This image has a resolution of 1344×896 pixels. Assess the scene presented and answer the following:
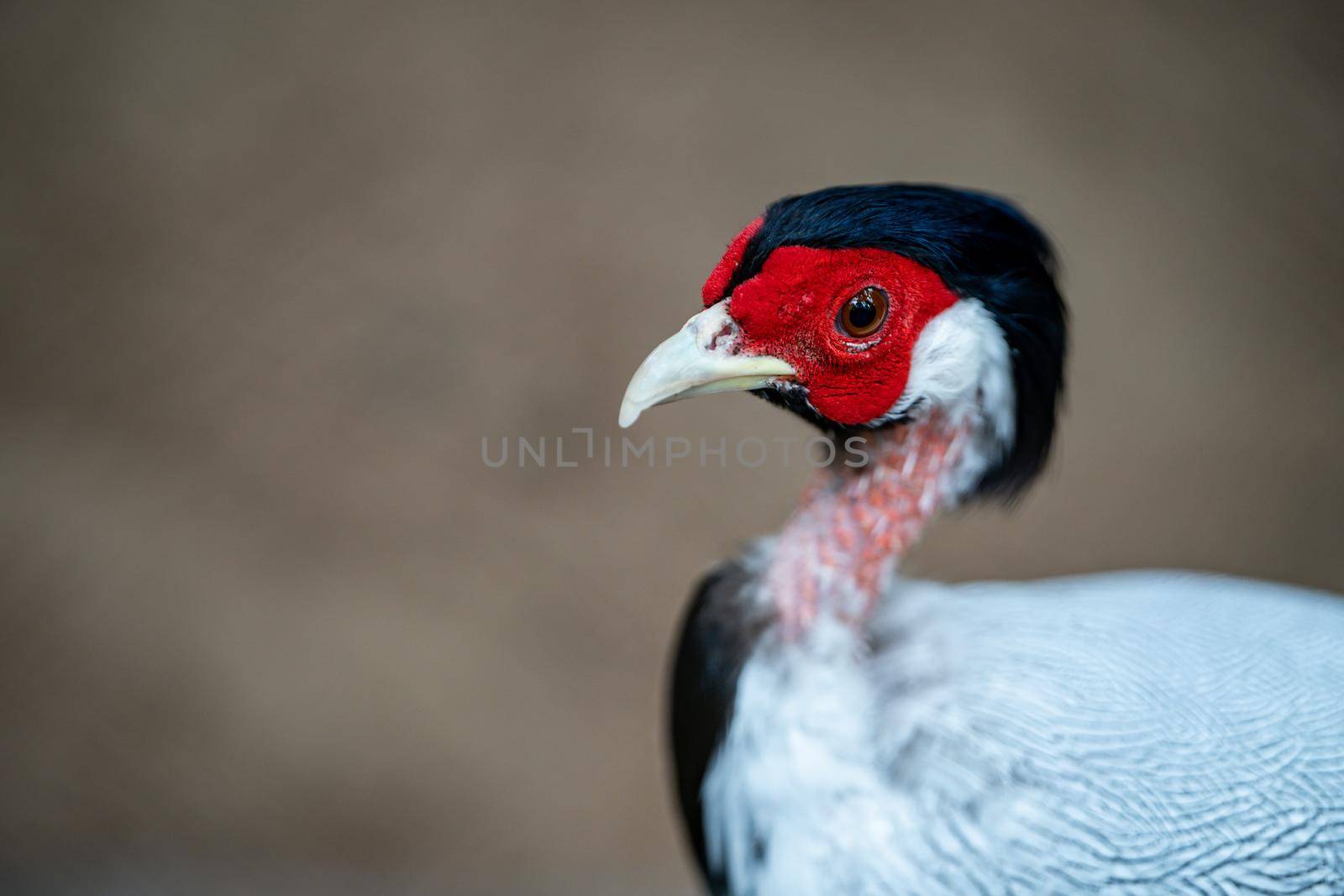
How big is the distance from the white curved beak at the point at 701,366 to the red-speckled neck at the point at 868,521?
0.59 ft

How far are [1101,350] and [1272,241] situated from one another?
77 cm

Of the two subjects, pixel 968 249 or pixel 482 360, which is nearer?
pixel 968 249

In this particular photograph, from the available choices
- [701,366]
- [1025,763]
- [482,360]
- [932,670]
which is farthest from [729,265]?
[482,360]

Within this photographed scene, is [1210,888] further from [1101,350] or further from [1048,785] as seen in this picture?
[1101,350]

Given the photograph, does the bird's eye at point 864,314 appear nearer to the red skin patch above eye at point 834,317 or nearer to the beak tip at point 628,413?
the red skin patch above eye at point 834,317

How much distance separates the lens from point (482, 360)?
11.2 ft

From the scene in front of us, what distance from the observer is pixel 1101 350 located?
12.1 ft

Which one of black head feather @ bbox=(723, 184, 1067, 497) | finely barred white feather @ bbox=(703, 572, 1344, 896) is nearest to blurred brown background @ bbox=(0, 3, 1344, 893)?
finely barred white feather @ bbox=(703, 572, 1344, 896)

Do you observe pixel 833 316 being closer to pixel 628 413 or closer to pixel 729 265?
pixel 729 265

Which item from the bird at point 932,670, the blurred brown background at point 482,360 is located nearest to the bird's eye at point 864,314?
the bird at point 932,670

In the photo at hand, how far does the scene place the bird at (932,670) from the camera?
1.16 meters

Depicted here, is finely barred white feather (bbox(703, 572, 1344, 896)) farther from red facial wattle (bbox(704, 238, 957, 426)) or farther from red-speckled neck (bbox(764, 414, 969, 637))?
red facial wattle (bbox(704, 238, 957, 426))

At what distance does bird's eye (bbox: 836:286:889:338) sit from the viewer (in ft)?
3.87

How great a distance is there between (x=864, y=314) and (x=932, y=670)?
464 millimetres
